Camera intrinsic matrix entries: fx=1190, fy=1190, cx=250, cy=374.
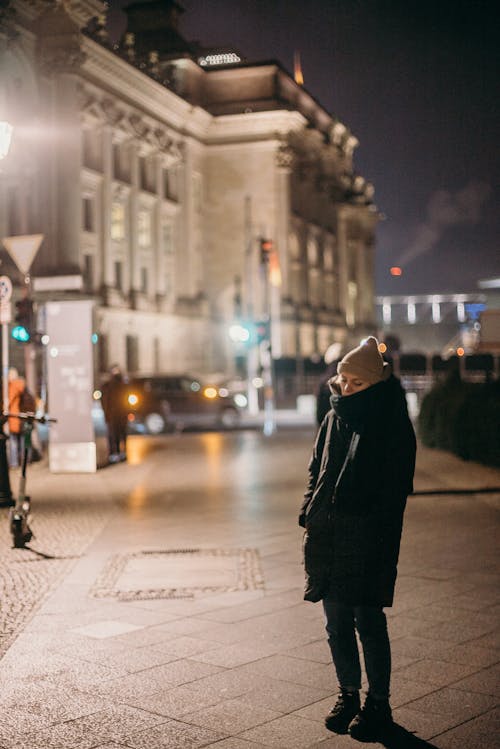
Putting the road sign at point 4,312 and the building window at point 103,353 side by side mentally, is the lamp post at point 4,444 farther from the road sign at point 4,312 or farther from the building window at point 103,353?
the building window at point 103,353

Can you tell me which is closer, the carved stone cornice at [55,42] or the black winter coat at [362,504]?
the black winter coat at [362,504]

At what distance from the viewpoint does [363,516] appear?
529 cm

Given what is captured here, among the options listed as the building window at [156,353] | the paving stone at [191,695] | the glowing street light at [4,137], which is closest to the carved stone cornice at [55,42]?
the building window at [156,353]

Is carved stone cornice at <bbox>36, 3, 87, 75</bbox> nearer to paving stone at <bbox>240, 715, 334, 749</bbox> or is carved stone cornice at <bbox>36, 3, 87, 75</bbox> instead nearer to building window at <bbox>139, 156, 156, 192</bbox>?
building window at <bbox>139, 156, 156, 192</bbox>

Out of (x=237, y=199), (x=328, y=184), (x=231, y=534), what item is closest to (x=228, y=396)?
(x=231, y=534)

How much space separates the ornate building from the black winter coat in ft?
155

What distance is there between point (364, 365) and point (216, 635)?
2.82 metres

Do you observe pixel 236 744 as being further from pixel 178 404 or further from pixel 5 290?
pixel 178 404

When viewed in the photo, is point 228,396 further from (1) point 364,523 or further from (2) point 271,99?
(2) point 271,99

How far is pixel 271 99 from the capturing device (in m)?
80.6

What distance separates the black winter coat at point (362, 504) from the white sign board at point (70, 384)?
1464 cm

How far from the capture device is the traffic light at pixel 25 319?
2242cm

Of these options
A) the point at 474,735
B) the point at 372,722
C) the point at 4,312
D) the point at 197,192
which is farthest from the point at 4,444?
the point at 197,192

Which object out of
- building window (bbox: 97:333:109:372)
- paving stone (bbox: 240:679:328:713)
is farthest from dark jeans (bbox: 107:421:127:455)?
building window (bbox: 97:333:109:372)
